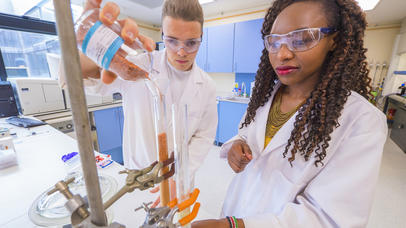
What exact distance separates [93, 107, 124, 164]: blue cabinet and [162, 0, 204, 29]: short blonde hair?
2.27m

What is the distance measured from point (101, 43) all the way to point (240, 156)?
29.2 inches

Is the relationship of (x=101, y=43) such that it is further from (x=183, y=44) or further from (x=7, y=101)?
(x=7, y=101)

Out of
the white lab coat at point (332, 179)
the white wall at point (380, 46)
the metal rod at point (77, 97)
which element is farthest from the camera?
the white wall at point (380, 46)

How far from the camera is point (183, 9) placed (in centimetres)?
87

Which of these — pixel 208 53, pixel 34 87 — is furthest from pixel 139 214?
pixel 208 53

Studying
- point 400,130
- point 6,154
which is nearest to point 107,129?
point 6,154

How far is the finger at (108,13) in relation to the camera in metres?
0.33

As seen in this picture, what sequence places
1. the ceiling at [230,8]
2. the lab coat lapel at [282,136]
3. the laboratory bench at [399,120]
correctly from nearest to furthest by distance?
the lab coat lapel at [282,136] → the ceiling at [230,8] → the laboratory bench at [399,120]

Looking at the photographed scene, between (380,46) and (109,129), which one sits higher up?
(380,46)

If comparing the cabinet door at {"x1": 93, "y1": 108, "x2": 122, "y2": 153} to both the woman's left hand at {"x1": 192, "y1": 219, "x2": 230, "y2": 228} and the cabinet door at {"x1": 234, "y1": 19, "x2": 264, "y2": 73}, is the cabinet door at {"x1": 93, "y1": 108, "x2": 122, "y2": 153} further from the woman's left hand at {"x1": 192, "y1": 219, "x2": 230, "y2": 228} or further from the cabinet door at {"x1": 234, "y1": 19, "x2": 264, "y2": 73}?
the woman's left hand at {"x1": 192, "y1": 219, "x2": 230, "y2": 228}

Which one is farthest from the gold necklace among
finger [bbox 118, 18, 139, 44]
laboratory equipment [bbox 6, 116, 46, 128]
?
laboratory equipment [bbox 6, 116, 46, 128]

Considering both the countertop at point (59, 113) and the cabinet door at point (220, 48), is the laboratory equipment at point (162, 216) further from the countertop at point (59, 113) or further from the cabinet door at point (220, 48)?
the cabinet door at point (220, 48)

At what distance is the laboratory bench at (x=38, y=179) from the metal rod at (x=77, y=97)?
0.58 meters

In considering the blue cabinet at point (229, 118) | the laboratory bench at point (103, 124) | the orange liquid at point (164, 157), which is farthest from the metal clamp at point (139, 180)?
the blue cabinet at point (229, 118)
